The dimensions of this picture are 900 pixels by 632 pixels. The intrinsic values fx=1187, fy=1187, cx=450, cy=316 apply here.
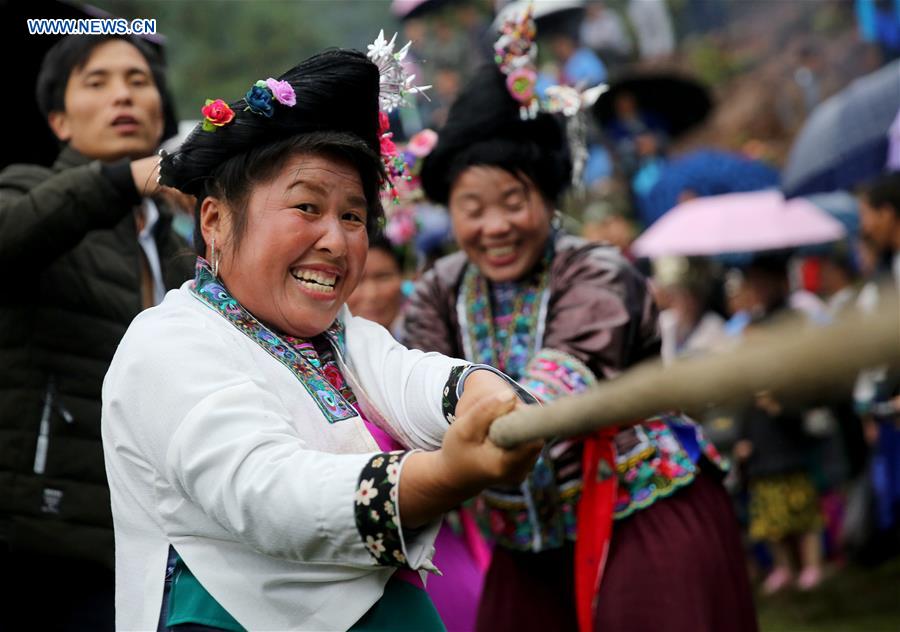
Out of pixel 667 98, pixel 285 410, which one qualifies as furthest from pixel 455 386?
pixel 667 98

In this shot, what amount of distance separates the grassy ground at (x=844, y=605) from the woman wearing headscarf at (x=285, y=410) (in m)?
3.72

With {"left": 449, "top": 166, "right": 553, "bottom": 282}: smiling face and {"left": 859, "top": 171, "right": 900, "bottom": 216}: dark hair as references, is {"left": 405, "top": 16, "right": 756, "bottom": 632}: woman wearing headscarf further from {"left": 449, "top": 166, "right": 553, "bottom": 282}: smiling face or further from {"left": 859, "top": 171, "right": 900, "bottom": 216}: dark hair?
{"left": 859, "top": 171, "right": 900, "bottom": 216}: dark hair

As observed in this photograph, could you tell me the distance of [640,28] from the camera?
470 inches

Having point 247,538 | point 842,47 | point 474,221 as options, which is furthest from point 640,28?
point 247,538

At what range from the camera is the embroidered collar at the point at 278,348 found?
198cm

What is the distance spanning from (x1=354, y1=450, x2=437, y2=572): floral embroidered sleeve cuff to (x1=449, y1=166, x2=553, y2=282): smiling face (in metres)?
1.71

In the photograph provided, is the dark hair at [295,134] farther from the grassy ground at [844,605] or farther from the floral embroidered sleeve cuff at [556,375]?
the grassy ground at [844,605]

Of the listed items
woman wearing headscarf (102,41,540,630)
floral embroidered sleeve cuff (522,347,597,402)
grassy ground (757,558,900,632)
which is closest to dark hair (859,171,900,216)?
grassy ground (757,558,900,632)

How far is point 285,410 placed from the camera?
1.88 m

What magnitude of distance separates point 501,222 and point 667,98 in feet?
19.2

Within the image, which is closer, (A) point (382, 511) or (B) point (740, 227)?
(A) point (382, 511)

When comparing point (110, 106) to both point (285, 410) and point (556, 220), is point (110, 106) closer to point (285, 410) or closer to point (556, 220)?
point (556, 220)

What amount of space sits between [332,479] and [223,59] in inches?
480

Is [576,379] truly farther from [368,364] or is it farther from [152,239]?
[152,239]
